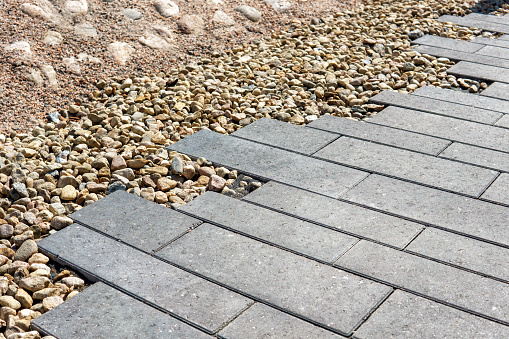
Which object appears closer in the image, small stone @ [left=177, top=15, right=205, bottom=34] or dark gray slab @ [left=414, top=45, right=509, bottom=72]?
dark gray slab @ [left=414, top=45, right=509, bottom=72]

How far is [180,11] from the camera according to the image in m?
5.99

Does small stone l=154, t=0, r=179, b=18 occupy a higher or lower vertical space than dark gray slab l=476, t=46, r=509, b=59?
higher

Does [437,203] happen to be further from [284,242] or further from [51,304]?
[51,304]

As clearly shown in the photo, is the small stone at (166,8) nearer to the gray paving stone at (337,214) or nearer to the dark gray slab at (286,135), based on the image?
the dark gray slab at (286,135)

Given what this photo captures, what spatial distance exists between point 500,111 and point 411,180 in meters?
1.48

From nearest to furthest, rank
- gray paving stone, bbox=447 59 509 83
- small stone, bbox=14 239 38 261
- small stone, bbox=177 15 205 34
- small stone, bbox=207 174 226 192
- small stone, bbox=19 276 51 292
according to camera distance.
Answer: small stone, bbox=19 276 51 292 < small stone, bbox=14 239 38 261 < small stone, bbox=207 174 226 192 < gray paving stone, bbox=447 59 509 83 < small stone, bbox=177 15 205 34

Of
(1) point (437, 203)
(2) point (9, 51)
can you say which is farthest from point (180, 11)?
(1) point (437, 203)

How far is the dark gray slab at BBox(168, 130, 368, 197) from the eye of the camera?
11.1 ft

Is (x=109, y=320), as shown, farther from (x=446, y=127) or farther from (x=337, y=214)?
(x=446, y=127)

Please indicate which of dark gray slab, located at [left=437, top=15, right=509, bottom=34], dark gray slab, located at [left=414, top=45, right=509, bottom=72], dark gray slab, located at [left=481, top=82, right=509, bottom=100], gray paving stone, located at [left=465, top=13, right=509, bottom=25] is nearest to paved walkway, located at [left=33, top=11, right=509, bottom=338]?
dark gray slab, located at [left=481, top=82, right=509, bottom=100]

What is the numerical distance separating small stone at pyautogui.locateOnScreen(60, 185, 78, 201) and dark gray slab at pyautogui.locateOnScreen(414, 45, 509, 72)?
3830 mm

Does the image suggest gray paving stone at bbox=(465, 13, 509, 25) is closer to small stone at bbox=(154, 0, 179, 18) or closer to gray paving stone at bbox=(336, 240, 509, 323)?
small stone at bbox=(154, 0, 179, 18)

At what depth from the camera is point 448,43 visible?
608 cm

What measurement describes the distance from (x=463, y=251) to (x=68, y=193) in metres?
2.07
